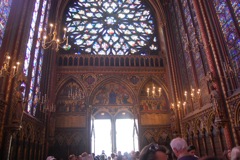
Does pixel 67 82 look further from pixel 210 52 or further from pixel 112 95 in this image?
pixel 210 52

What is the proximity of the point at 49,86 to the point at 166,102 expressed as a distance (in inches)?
397

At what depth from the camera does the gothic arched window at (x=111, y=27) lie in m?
20.1

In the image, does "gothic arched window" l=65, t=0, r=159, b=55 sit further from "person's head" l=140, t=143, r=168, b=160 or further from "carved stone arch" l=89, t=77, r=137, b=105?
"person's head" l=140, t=143, r=168, b=160

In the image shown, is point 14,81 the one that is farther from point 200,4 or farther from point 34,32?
point 200,4

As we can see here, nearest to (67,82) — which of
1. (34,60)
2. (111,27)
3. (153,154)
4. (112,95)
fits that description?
(112,95)

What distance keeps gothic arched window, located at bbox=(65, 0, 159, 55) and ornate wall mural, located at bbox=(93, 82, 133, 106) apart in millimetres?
3337

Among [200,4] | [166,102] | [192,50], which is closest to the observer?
[200,4]

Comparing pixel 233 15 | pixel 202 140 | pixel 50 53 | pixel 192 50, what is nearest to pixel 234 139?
pixel 202 140

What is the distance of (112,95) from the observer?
732 inches

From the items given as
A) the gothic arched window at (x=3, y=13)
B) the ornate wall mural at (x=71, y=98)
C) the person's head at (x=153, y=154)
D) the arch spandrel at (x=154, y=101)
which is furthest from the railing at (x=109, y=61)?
the person's head at (x=153, y=154)

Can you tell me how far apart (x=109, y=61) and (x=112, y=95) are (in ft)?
10.2

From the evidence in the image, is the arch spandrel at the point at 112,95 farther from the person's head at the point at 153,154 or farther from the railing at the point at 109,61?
the person's head at the point at 153,154

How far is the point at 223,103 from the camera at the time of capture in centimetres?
1058

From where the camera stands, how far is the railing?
18.8 metres
